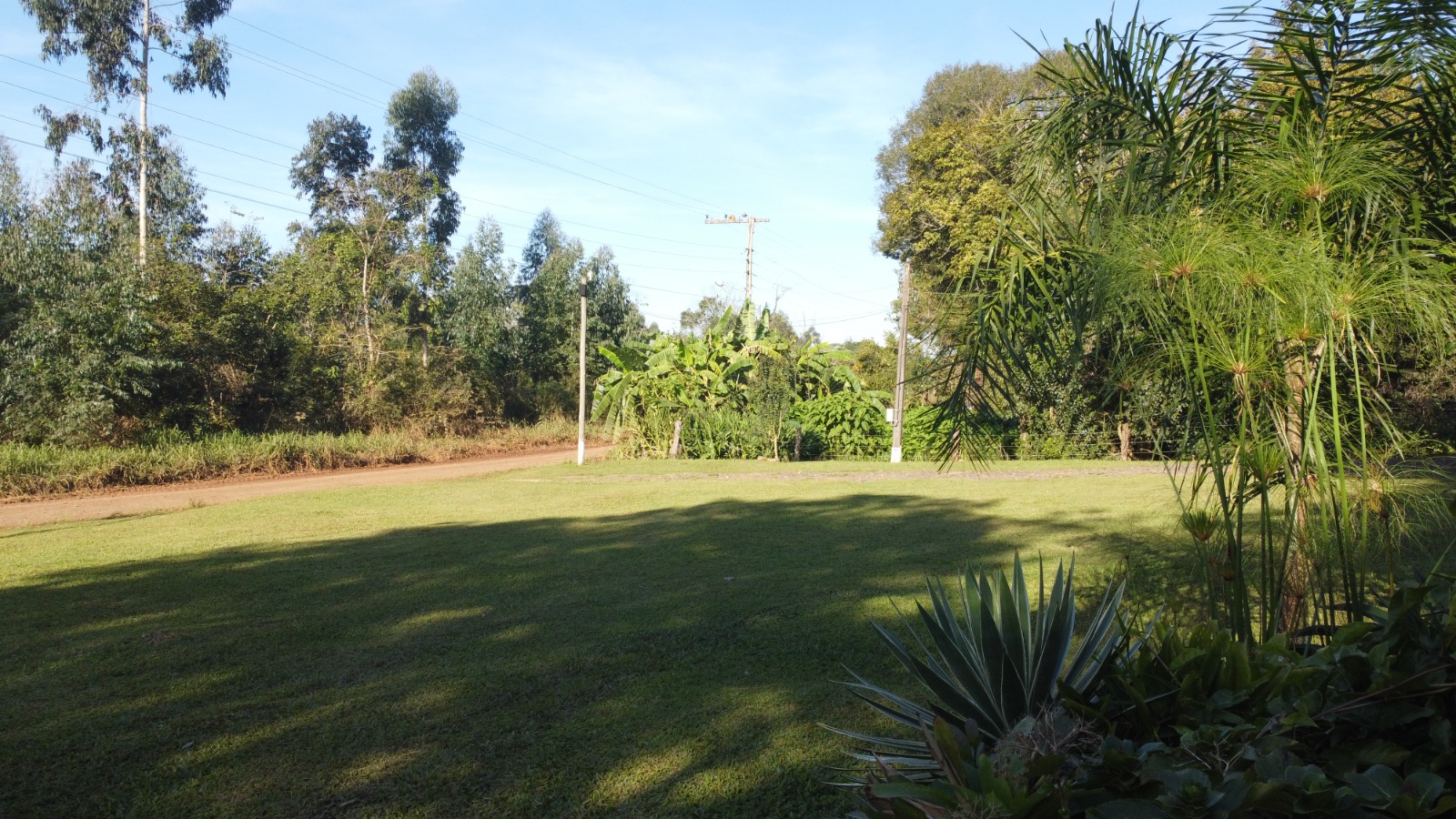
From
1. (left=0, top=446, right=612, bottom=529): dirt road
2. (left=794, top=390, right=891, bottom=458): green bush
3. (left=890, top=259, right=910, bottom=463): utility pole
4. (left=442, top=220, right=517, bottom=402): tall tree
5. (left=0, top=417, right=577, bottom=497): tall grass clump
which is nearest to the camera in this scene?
(left=0, top=446, right=612, bottom=529): dirt road

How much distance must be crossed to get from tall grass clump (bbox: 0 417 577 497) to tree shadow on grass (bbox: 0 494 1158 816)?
958cm

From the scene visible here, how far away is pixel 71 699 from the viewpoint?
16.1 ft

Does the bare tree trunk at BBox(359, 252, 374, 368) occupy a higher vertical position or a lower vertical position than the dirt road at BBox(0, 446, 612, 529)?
higher

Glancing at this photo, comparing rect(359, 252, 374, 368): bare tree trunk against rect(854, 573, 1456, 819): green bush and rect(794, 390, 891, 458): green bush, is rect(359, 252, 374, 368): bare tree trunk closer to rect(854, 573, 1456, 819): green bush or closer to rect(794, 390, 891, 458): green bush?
rect(794, 390, 891, 458): green bush

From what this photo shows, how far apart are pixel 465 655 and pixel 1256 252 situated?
459 cm

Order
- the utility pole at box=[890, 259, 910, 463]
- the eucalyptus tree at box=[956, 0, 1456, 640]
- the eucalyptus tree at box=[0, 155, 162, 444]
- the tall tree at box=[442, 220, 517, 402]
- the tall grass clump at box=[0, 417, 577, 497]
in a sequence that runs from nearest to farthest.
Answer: the eucalyptus tree at box=[956, 0, 1456, 640] → the tall grass clump at box=[0, 417, 577, 497] → the eucalyptus tree at box=[0, 155, 162, 444] → the utility pole at box=[890, 259, 910, 463] → the tall tree at box=[442, 220, 517, 402]

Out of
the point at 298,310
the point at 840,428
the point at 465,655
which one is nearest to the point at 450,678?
the point at 465,655

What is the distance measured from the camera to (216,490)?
17.7 metres

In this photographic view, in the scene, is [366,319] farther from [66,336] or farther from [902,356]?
[902,356]

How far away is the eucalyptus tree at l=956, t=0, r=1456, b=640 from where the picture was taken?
3.21 metres

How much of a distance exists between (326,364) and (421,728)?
81.4 ft

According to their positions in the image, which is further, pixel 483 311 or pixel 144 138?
pixel 483 311

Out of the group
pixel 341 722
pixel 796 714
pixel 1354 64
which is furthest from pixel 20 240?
pixel 1354 64

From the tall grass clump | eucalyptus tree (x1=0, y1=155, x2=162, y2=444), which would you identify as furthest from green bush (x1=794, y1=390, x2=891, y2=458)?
eucalyptus tree (x1=0, y1=155, x2=162, y2=444)
